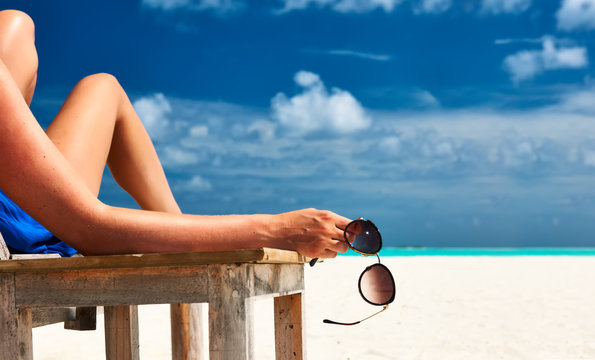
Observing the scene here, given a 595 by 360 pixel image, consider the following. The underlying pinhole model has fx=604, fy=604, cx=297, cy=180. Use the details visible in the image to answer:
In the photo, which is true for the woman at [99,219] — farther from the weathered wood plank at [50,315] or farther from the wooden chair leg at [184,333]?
the wooden chair leg at [184,333]

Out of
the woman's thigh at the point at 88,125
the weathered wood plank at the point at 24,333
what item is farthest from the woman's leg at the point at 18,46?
the weathered wood plank at the point at 24,333

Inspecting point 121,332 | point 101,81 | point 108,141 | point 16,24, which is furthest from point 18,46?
point 121,332

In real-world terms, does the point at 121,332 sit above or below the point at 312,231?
below

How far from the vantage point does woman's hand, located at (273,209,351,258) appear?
1.32 meters

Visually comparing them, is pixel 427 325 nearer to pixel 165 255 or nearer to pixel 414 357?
pixel 414 357

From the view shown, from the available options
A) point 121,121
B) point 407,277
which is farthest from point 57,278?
point 407,277

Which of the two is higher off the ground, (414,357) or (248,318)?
(248,318)

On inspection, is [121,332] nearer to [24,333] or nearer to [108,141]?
[108,141]

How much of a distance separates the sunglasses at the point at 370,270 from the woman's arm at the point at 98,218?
27 millimetres

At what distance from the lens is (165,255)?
118 cm

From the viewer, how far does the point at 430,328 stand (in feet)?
17.3

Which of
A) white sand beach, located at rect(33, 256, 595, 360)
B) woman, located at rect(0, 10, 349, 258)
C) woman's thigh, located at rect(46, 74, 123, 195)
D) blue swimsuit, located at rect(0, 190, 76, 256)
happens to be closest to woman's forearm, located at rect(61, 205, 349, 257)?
woman, located at rect(0, 10, 349, 258)

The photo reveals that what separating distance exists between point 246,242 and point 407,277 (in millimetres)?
8792

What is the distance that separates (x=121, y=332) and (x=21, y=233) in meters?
0.83
